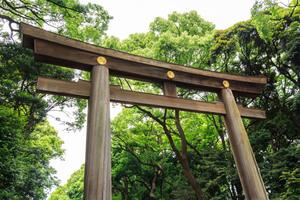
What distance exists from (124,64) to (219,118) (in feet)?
29.9

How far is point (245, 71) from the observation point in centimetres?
1096

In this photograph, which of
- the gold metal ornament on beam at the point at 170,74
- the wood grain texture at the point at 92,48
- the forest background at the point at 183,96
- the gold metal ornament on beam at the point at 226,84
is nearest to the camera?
the wood grain texture at the point at 92,48

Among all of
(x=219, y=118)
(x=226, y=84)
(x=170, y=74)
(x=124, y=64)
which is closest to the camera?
(x=124, y=64)

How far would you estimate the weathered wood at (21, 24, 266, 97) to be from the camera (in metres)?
3.77

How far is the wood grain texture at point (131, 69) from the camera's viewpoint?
3.84m

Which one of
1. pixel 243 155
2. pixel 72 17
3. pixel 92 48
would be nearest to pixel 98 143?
pixel 92 48

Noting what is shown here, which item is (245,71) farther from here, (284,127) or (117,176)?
(117,176)

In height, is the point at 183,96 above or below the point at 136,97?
above

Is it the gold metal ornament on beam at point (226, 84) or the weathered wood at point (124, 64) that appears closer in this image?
the weathered wood at point (124, 64)

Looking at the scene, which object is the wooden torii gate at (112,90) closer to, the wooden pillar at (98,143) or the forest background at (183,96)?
the wooden pillar at (98,143)

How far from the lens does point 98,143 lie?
11.0 feet

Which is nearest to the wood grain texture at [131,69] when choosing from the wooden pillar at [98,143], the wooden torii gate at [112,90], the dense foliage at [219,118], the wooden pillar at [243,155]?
the wooden torii gate at [112,90]

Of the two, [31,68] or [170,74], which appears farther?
[31,68]

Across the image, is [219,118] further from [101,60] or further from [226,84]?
[101,60]
